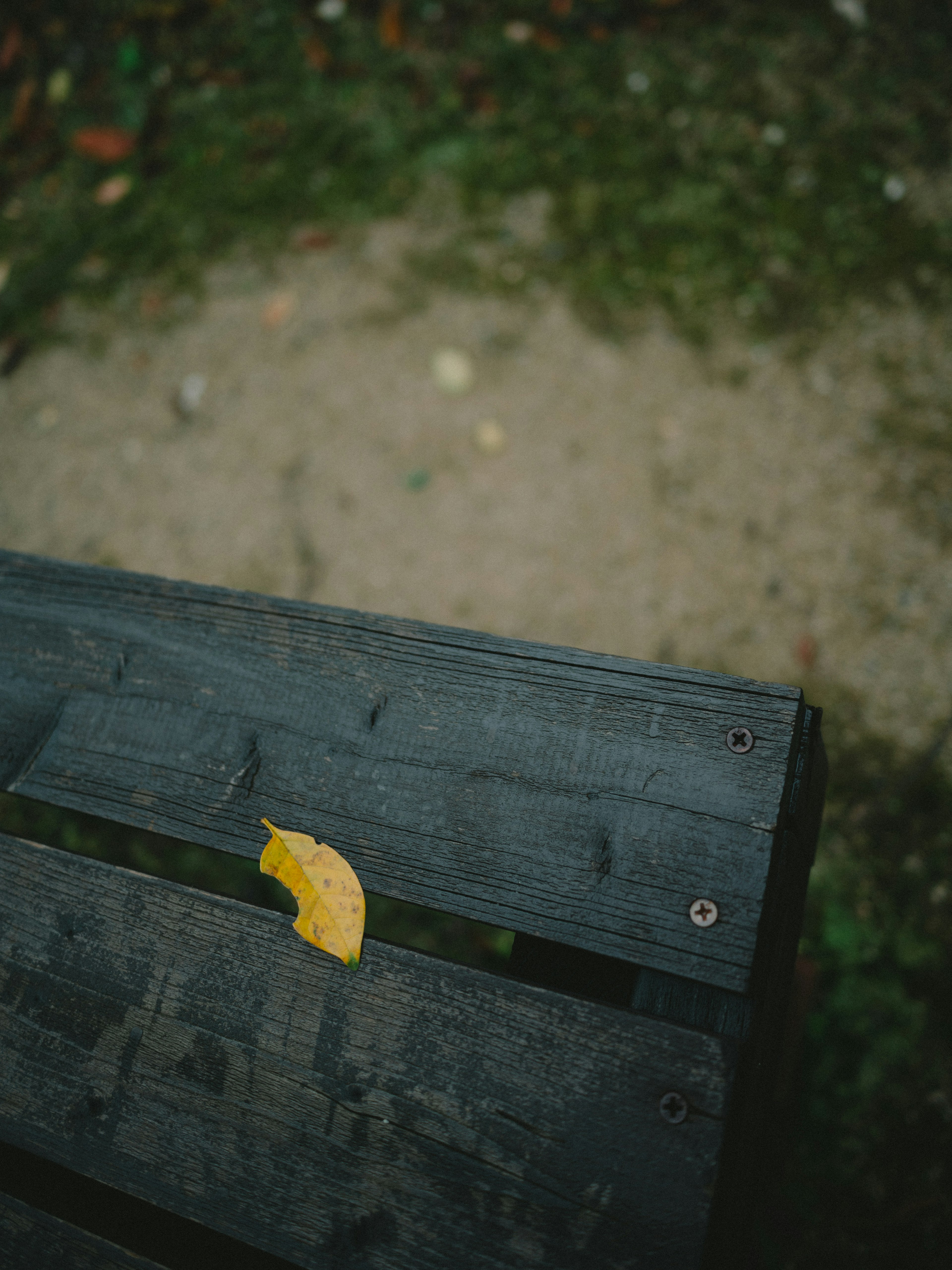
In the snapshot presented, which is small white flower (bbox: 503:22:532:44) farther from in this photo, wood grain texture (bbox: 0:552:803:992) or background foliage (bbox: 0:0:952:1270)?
wood grain texture (bbox: 0:552:803:992)

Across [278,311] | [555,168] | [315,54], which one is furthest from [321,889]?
[315,54]

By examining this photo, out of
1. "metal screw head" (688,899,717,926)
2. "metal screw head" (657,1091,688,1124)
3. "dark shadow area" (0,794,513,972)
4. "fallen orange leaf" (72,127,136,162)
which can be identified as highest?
"fallen orange leaf" (72,127,136,162)

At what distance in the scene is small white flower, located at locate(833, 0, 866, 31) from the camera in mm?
2709

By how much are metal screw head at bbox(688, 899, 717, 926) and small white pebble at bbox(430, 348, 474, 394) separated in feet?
6.60

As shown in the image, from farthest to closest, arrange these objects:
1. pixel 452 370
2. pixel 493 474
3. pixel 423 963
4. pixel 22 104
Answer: pixel 22 104 → pixel 452 370 → pixel 493 474 → pixel 423 963

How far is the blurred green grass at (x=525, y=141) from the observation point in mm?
2479

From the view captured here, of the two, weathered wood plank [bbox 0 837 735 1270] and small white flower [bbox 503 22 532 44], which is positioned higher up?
small white flower [bbox 503 22 532 44]

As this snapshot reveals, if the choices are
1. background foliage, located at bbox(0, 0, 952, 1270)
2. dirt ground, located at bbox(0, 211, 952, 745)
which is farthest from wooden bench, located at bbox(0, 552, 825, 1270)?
dirt ground, located at bbox(0, 211, 952, 745)

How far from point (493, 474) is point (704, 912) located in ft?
5.74

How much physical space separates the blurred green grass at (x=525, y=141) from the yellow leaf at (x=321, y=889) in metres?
2.19

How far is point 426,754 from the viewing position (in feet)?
3.17

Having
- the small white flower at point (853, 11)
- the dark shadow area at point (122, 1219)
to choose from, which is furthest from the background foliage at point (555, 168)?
the dark shadow area at point (122, 1219)

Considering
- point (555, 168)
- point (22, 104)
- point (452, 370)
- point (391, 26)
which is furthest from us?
point (22, 104)

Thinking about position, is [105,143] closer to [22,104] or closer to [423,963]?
[22,104]
